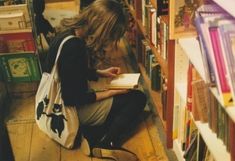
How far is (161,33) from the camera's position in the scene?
214cm

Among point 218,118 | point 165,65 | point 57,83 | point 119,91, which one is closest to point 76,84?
point 57,83

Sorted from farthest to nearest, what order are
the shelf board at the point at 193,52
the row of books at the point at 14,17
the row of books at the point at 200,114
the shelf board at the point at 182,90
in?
the row of books at the point at 14,17, the shelf board at the point at 182,90, the shelf board at the point at 193,52, the row of books at the point at 200,114

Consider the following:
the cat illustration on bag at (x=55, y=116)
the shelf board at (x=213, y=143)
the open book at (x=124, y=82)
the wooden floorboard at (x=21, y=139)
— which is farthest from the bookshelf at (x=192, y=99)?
the wooden floorboard at (x=21, y=139)

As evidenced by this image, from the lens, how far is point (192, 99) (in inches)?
62.8

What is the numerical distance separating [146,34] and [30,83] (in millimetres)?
936

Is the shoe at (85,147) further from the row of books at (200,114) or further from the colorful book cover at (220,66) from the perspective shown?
the colorful book cover at (220,66)

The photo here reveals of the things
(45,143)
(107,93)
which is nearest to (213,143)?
(107,93)

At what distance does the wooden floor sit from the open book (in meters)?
0.33

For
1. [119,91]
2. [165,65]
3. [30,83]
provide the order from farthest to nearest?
[30,83] → [119,91] → [165,65]

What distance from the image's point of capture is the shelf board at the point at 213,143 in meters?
1.39

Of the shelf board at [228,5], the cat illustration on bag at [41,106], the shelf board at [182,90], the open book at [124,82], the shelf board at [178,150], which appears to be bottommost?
the shelf board at [178,150]

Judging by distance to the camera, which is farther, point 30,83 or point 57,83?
point 30,83

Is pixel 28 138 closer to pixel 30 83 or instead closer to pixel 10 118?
pixel 10 118

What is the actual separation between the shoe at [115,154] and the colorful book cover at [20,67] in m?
0.83
